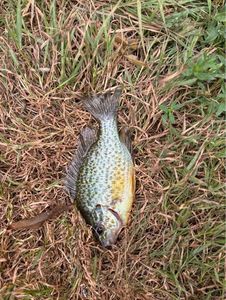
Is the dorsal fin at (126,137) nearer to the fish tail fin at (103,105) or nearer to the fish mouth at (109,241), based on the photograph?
the fish tail fin at (103,105)

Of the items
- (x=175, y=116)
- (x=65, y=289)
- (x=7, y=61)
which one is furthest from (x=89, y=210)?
(x=7, y=61)

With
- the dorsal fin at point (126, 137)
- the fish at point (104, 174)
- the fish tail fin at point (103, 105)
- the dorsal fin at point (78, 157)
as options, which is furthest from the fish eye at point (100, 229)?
the fish tail fin at point (103, 105)

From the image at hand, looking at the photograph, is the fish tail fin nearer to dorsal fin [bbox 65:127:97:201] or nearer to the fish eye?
dorsal fin [bbox 65:127:97:201]

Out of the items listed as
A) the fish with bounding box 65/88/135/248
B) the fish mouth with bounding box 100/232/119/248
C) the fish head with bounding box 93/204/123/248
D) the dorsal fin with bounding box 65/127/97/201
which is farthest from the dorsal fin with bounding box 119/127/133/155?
the fish mouth with bounding box 100/232/119/248

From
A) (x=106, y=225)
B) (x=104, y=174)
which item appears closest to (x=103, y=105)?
(x=104, y=174)

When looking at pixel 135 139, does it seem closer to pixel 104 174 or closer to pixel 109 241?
pixel 104 174

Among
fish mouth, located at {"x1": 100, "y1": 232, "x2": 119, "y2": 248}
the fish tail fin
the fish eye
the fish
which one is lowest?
fish mouth, located at {"x1": 100, "y1": 232, "x2": 119, "y2": 248}
